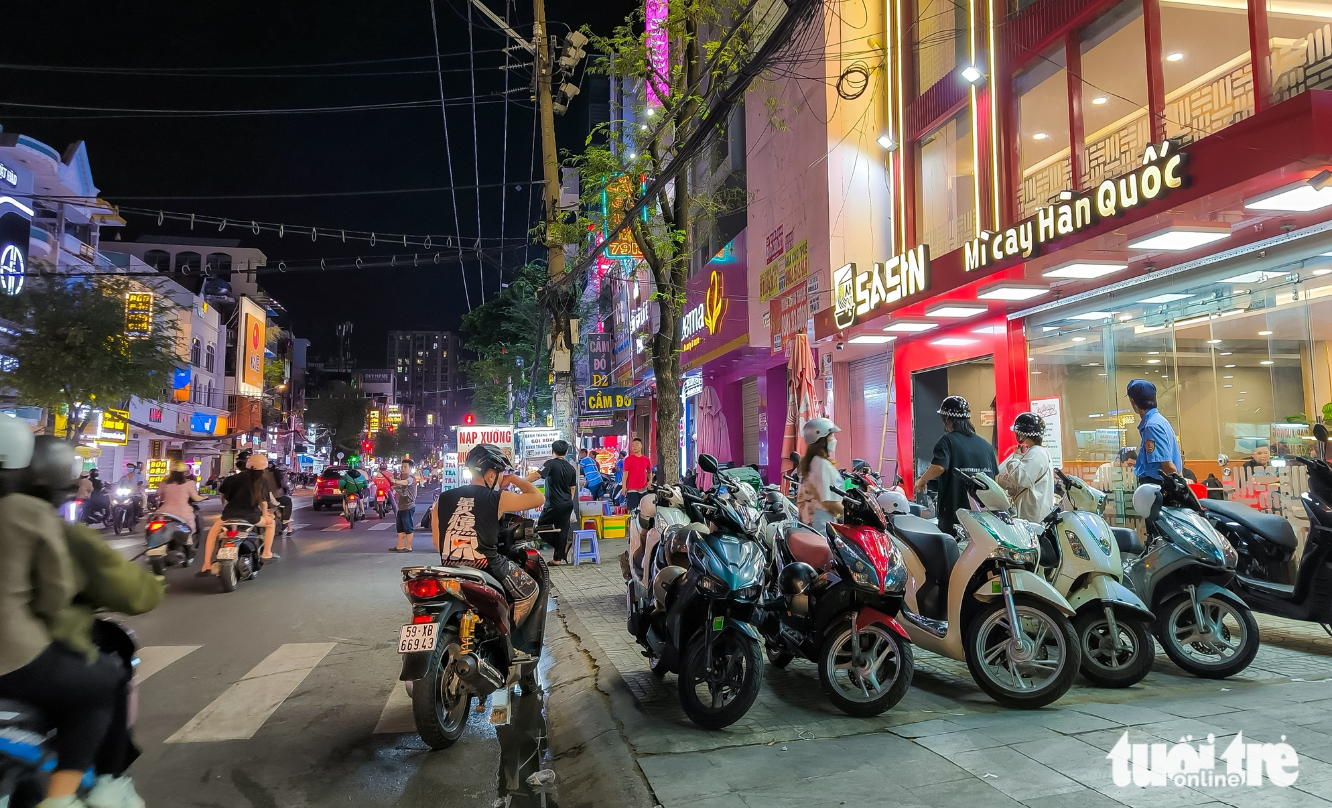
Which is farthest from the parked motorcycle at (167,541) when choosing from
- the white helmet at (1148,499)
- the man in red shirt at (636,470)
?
the white helmet at (1148,499)

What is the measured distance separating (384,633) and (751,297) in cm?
1183

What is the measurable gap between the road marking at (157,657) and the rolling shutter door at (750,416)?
50.5 ft

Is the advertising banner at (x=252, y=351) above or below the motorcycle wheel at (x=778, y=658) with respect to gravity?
above

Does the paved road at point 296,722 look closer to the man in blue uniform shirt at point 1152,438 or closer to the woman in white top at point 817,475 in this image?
the woman in white top at point 817,475

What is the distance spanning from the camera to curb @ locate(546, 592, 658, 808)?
380 centimetres

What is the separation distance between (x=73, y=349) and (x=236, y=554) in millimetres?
15816

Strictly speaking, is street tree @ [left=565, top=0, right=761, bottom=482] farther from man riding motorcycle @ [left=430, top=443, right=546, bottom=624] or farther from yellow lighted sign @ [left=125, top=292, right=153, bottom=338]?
yellow lighted sign @ [left=125, top=292, right=153, bottom=338]

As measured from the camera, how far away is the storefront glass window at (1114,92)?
965 cm

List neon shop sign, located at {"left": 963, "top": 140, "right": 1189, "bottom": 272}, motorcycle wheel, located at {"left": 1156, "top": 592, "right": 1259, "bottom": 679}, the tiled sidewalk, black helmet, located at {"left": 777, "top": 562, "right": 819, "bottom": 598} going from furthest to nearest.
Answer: neon shop sign, located at {"left": 963, "top": 140, "right": 1189, "bottom": 272}
motorcycle wheel, located at {"left": 1156, "top": 592, "right": 1259, "bottom": 679}
black helmet, located at {"left": 777, "top": 562, "right": 819, "bottom": 598}
the tiled sidewalk

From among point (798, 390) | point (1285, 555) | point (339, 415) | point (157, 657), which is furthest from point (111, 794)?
point (339, 415)

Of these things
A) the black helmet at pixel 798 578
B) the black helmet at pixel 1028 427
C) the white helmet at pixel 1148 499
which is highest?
the black helmet at pixel 1028 427

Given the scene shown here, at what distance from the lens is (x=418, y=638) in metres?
4.31

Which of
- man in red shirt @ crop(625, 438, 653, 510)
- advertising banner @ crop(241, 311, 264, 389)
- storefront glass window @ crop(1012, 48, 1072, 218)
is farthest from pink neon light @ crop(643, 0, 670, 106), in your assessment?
advertising banner @ crop(241, 311, 264, 389)

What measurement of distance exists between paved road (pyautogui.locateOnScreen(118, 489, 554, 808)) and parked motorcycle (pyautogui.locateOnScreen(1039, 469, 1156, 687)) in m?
3.57
